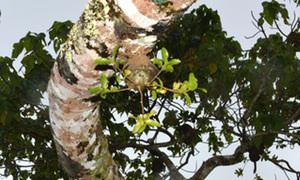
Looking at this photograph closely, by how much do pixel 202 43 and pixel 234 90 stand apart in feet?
2.32

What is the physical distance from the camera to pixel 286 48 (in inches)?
218

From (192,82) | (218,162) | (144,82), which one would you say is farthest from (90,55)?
(218,162)

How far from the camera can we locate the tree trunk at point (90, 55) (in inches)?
69.3

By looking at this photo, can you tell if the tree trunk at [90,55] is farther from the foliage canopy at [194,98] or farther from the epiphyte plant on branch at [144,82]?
the foliage canopy at [194,98]

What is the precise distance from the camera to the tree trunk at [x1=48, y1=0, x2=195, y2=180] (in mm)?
1761

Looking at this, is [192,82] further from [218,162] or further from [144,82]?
[218,162]

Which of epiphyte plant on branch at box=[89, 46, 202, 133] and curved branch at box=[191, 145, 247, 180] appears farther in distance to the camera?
curved branch at box=[191, 145, 247, 180]

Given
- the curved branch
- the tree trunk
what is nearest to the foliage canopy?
the curved branch

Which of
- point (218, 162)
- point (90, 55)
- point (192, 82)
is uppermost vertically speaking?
point (218, 162)

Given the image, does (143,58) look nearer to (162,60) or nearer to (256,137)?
(162,60)

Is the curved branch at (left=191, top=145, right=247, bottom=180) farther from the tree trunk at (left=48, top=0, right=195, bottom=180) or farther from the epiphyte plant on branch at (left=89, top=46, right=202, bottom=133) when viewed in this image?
the epiphyte plant on branch at (left=89, top=46, right=202, bottom=133)

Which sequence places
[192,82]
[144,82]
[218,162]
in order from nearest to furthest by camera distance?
[192,82] < [144,82] < [218,162]

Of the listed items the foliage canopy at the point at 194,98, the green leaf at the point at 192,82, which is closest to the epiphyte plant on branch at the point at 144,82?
the green leaf at the point at 192,82

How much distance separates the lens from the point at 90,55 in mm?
1921
